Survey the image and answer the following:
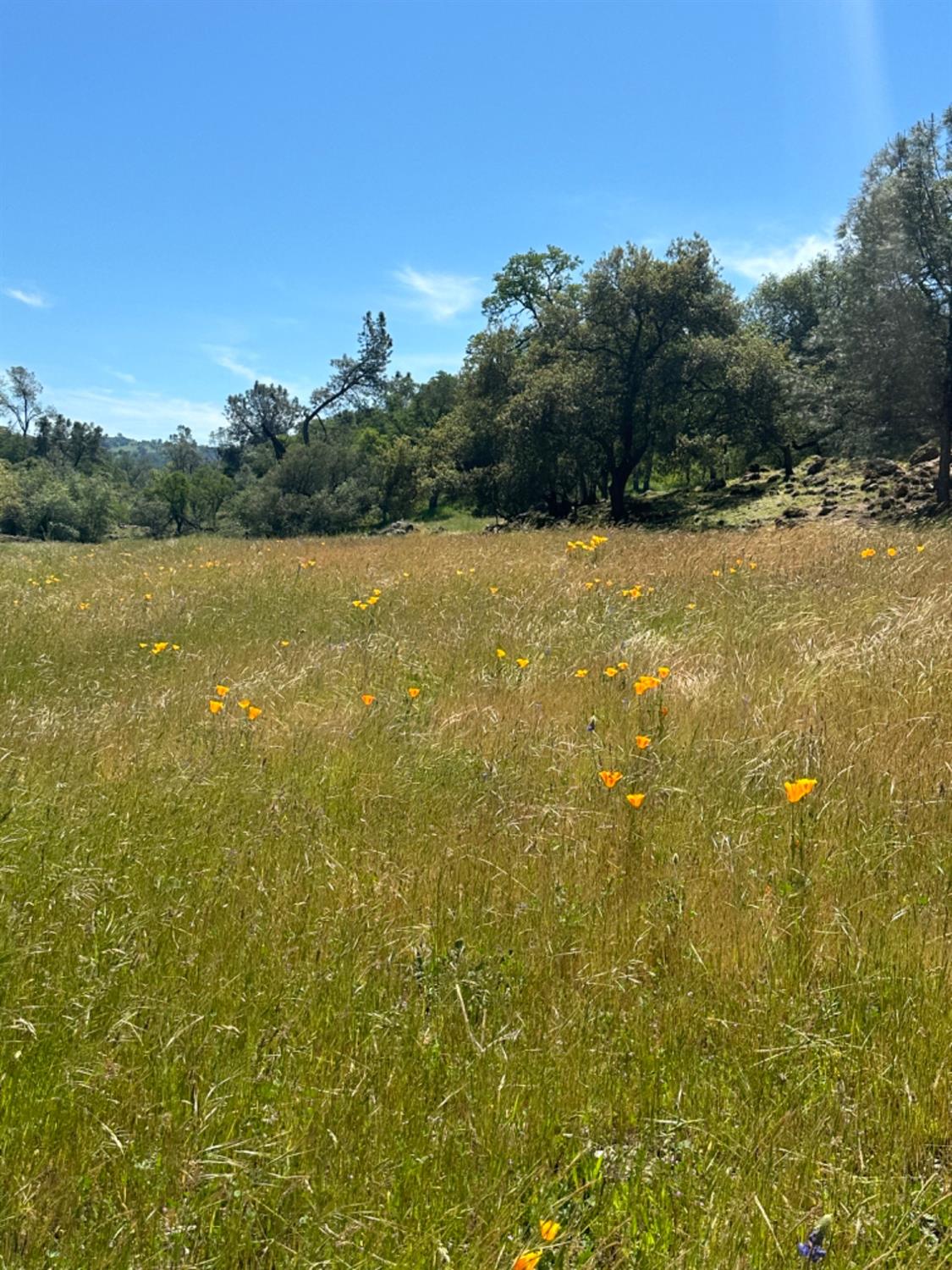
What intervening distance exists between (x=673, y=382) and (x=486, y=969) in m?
25.0

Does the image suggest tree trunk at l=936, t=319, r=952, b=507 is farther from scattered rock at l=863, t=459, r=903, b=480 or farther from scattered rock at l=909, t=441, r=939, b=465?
scattered rock at l=909, t=441, r=939, b=465

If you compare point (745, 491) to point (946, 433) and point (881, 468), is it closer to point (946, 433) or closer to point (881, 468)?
point (881, 468)

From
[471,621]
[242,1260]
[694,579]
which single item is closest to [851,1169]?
[242,1260]

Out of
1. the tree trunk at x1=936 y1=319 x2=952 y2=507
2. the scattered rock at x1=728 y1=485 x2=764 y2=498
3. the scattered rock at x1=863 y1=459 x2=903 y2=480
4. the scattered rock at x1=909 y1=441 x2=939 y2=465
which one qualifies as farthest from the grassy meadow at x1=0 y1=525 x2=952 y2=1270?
the scattered rock at x1=728 y1=485 x2=764 y2=498

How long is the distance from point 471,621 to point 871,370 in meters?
17.4

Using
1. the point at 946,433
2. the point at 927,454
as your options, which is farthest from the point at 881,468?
the point at 946,433

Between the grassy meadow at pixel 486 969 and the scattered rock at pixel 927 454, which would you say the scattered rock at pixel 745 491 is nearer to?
the scattered rock at pixel 927 454

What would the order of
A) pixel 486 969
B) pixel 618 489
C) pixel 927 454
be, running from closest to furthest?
1. pixel 486 969
2. pixel 927 454
3. pixel 618 489

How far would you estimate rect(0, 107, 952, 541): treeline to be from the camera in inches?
714

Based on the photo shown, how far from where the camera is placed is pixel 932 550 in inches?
317

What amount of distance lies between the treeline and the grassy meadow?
Result: 17.8 m

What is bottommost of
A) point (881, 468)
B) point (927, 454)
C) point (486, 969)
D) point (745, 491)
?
point (486, 969)

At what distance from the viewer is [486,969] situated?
2.24 meters

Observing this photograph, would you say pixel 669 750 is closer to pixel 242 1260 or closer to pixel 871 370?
pixel 242 1260
